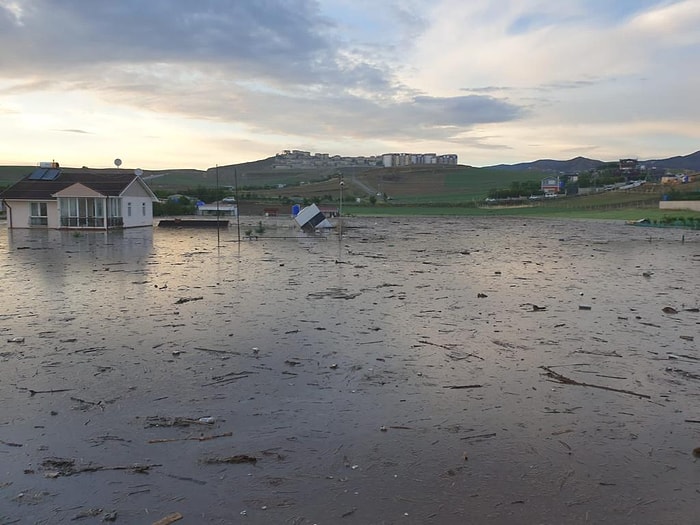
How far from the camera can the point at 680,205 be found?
67.4 m

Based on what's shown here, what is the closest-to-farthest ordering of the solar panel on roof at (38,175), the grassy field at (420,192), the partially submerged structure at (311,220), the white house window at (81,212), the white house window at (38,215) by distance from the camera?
the white house window at (81,212) < the white house window at (38,215) < the solar panel on roof at (38,175) < the partially submerged structure at (311,220) < the grassy field at (420,192)

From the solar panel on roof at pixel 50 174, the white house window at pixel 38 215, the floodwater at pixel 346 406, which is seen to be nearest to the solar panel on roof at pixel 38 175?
the solar panel on roof at pixel 50 174

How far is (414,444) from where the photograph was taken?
18.7 ft

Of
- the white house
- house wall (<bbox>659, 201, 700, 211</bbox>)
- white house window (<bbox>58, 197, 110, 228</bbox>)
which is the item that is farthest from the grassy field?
white house window (<bbox>58, 197, 110, 228</bbox>)

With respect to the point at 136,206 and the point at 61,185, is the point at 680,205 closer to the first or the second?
the point at 136,206

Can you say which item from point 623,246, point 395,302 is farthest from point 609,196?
point 395,302

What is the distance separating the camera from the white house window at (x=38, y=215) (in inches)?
1522

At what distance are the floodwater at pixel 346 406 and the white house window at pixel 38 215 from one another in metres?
26.7

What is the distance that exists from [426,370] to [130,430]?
3.79m

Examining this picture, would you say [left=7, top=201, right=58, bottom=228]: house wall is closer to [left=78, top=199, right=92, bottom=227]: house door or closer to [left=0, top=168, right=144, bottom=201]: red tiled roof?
[left=0, top=168, right=144, bottom=201]: red tiled roof

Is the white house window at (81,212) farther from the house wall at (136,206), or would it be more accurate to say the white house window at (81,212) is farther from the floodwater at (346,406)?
the floodwater at (346,406)

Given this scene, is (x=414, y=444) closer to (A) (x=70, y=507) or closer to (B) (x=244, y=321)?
(A) (x=70, y=507)

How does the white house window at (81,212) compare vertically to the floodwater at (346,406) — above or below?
above

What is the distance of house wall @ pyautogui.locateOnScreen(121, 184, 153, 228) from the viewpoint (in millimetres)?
39844
